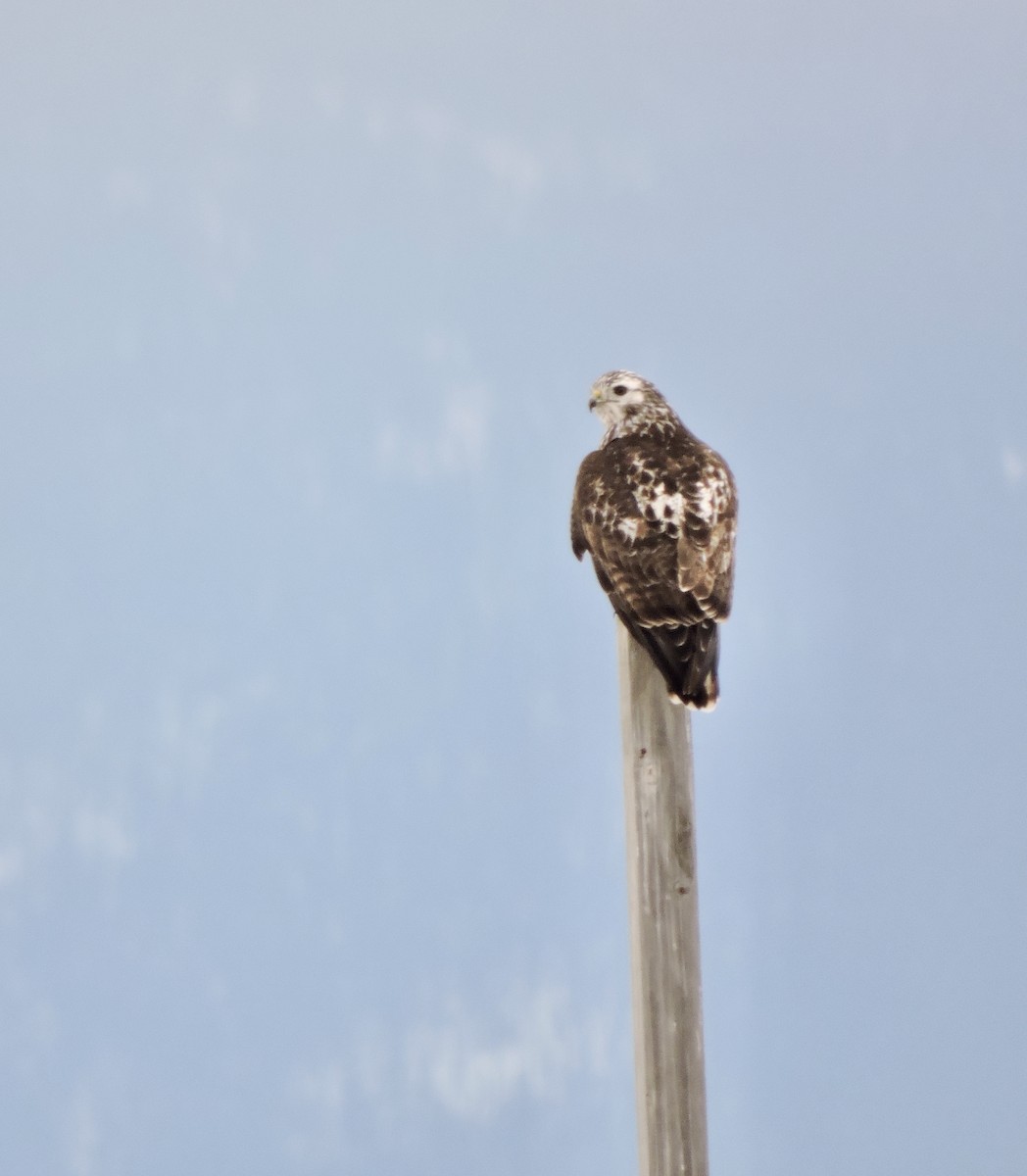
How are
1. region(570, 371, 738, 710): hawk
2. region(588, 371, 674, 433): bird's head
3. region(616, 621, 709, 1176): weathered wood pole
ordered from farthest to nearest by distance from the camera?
region(588, 371, 674, 433): bird's head
region(570, 371, 738, 710): hawk
region(616, 621, 709, 1176): weathered wood pole

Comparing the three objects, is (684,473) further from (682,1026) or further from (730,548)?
(682,1026)

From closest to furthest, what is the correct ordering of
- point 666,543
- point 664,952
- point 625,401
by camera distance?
point 664,952, point 666,543, point 625,401

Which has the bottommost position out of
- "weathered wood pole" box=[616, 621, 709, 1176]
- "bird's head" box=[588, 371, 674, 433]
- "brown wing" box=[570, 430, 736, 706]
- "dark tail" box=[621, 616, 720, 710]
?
"weathered wood pole" box=[616, 621, 709, 1176]

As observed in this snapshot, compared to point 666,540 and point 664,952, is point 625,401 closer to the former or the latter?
point 666,540

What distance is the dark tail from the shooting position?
3.14 metres

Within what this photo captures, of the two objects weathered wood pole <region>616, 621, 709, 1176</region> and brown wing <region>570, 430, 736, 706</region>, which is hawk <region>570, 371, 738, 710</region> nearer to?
brown wing <region>570, 430, 736, 706</region>

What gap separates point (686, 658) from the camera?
126 inches

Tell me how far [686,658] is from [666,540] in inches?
15.8

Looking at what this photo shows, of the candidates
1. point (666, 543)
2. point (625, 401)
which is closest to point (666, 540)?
point (666, 543)

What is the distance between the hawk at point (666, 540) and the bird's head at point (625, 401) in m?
0.06

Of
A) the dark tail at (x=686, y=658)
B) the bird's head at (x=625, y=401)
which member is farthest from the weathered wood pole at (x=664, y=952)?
the bird's head at (x=625, y=401)

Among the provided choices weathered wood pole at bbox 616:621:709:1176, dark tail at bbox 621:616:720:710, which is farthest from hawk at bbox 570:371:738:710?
weathered wood pole at bbox 616:621:709:1176

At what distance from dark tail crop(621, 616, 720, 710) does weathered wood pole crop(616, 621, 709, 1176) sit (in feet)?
0.27


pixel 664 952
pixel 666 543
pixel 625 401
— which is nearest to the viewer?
pixel 664 952
